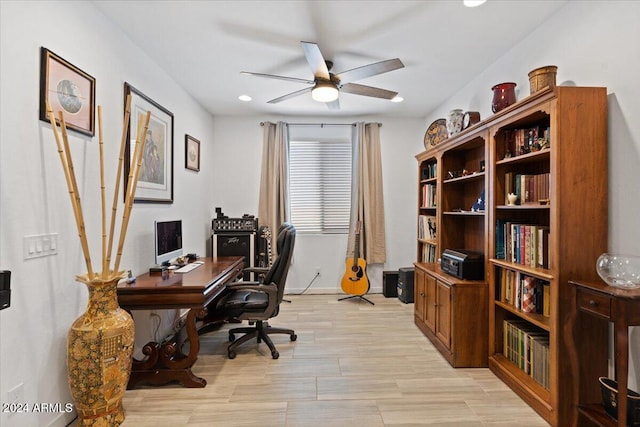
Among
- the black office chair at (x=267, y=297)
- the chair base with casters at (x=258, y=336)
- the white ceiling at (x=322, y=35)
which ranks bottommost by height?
the chair base with casters at (x=258, y=336)

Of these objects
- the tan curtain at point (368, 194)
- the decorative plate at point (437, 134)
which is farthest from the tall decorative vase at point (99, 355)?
the decorative plate at point (437, 134)

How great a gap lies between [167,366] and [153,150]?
1.77 metres

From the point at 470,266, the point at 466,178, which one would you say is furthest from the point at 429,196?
the point at 470,266

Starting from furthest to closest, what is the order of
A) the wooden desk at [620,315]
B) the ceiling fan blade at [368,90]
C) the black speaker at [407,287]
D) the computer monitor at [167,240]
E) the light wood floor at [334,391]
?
1. the black speaker at [407,287]
2. the ceiling fan blade at [368,90]
3. the computer monitor at [167,240]
4. the light wood floor at [334,391]
5. the wooden desk at [620,315]

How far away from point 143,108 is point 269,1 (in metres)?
1.39

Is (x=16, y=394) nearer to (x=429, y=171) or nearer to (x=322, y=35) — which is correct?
(x=322, y=35)

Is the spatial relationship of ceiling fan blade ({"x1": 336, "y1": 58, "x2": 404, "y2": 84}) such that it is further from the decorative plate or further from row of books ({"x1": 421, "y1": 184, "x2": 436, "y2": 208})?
row of books ({"x1": 421, "y1": 184, "x2": 436, "y2": 208})

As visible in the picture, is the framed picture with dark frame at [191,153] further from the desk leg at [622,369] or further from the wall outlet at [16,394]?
the desk leg at [622,369]

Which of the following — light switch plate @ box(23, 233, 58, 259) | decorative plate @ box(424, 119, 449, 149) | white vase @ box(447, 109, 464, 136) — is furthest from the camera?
decorative plate @ box(424, 119, 449, 149)

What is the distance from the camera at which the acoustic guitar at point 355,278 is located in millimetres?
4098

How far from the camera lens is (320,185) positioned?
15.0 ft

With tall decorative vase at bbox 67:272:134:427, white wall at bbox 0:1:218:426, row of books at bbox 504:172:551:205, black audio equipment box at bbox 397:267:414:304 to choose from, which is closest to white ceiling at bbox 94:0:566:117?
white wall at bbox 0:1:218:426

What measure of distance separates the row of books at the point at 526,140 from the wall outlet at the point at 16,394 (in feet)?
10.3

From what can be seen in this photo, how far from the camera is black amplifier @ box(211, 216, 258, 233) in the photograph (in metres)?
3.79
